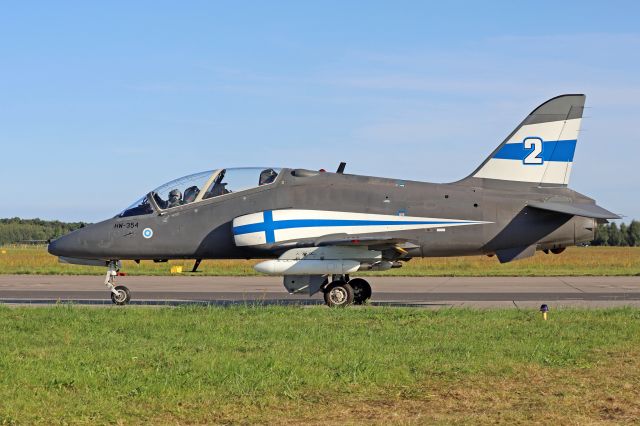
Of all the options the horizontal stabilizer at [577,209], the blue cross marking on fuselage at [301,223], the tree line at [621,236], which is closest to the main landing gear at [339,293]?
the blue cross marking on fuselage at [301,223]

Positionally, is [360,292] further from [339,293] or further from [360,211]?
[360,211]

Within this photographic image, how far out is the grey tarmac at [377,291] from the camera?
22.8 meters

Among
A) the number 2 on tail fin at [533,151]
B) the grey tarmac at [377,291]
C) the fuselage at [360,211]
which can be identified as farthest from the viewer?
the grey tarmac at [377,291]

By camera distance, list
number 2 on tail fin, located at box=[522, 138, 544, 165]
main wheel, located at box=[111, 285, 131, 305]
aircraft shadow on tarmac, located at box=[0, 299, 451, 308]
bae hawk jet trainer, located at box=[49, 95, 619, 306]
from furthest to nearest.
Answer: aircraft shadow on tarmac, located at box=[0, 299, 451, 308] < main wheel, located at box=[111, 285, 131, 305] < number 2 on tail fin, located at box=[522, 138, 544, 165] < bae hawk jet trainer, located at box=[49, 95, 619, 306]

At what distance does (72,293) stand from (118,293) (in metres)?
6.34

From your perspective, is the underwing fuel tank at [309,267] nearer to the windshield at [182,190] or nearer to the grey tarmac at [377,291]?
the grey tarmac at [377,291]

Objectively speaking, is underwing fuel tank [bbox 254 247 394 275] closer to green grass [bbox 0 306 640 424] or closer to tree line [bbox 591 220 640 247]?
green grass [bbox 0 306 640 424]

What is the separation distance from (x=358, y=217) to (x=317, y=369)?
10.1 m

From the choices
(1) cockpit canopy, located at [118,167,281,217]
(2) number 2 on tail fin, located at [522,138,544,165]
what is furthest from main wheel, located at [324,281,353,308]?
(2) number 2 on tail fin, located at [522,138,544,165]

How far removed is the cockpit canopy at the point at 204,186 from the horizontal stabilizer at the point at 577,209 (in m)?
6.14

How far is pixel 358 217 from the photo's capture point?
2056cm

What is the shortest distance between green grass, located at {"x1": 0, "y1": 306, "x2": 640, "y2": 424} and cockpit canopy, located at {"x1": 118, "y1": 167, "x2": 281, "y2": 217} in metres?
4.95

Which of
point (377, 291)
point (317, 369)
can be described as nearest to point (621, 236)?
point (377, 291)

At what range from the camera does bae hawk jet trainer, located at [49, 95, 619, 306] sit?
2033cm
